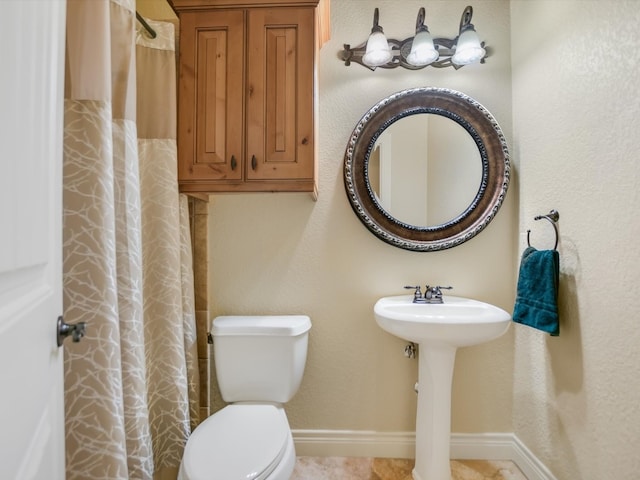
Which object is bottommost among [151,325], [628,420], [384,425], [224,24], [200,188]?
[384,425]

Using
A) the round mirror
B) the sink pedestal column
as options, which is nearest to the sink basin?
the sink pedestal column

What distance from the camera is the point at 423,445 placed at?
1476 mm

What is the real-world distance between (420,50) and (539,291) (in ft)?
4.07

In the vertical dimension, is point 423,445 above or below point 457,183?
below

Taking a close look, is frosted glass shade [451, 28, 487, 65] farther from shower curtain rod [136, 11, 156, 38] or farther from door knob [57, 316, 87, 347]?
door knob [57, 316, 87, 347]

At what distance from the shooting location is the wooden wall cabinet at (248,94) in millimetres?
1381

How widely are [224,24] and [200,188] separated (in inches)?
28.0

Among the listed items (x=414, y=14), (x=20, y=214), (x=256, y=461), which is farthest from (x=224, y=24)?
(x=256, y=461)

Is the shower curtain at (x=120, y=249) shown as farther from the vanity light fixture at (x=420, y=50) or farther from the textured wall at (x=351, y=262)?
the vanity light fixture at (x=420, y=50)

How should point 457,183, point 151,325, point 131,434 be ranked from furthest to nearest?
point 457,183 → point 151,325 → point 131,434

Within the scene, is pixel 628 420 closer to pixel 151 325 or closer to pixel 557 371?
pixel 557 371

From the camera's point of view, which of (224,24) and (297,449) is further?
(297,449)

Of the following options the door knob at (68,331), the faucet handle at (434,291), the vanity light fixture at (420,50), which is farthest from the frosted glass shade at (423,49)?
the door knob at (68,331)

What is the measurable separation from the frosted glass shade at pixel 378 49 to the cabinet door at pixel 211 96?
619mm
